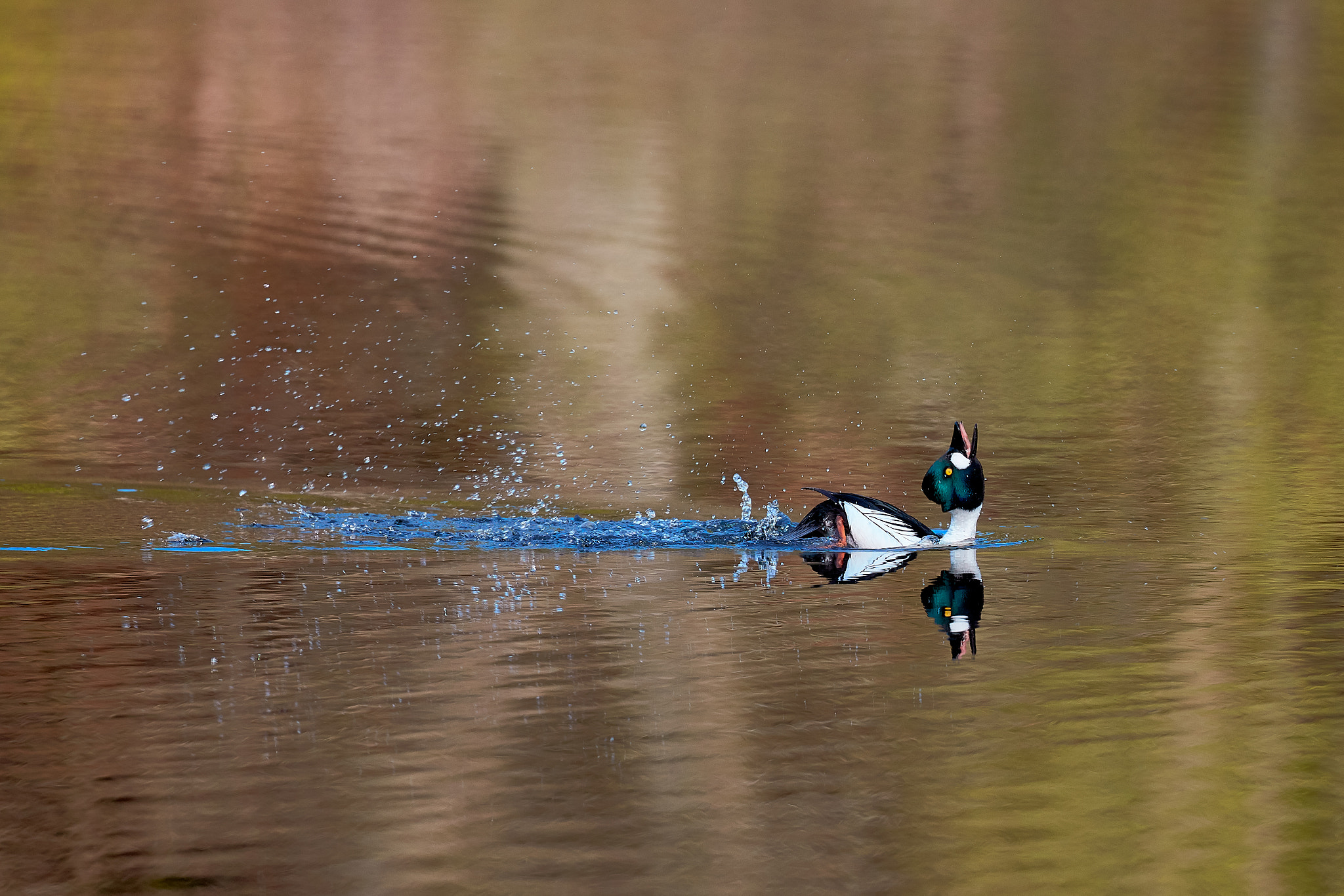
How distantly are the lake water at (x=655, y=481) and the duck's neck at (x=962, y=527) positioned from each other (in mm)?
345

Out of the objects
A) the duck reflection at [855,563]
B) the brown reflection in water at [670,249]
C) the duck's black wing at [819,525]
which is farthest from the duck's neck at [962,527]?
the brown reflection in water at [670,249]

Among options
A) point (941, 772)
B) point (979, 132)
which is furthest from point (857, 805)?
point (979, 132)

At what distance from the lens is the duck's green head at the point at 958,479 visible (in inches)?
488

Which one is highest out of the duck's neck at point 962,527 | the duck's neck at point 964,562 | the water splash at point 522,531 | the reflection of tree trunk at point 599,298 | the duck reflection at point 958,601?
the reflection of tree trunk at point 599,298

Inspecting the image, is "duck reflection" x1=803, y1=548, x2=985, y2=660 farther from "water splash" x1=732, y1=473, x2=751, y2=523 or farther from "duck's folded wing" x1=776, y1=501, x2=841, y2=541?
"water splash" x1=732, y1=473, x2=751, y2=523

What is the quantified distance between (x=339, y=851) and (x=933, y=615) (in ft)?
15.4

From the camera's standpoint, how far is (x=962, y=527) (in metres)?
12.5

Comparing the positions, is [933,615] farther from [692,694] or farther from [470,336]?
[470,336]

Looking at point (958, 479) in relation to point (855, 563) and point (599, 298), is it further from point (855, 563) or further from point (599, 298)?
point (599, 298)

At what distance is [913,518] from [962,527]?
0.35 metres

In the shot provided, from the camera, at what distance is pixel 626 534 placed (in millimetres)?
12734

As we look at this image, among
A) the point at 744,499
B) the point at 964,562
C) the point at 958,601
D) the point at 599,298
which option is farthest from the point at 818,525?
the point at 599,298

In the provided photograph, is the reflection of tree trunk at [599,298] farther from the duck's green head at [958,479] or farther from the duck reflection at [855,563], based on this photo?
the duck's green head at [958,479]

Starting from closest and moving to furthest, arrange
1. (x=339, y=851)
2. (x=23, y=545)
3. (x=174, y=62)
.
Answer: (x=339, y=851)
(x=23, y=545)
(x=174, y=62)
